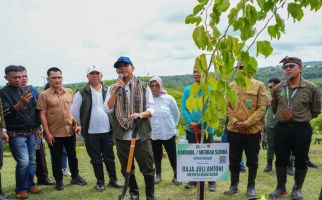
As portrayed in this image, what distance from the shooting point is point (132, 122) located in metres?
5.07

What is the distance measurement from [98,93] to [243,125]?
8.38 ft

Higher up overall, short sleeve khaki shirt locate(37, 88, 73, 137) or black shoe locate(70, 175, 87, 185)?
short sleeve khaki shirt locate(37, 88, 73, 137)

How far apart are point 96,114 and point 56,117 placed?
2.29 feet

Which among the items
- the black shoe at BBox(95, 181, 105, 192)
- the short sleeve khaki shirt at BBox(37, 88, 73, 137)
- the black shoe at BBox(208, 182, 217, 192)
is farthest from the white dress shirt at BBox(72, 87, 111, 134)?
the black shoe at BBox(208, 182, 217, 192)

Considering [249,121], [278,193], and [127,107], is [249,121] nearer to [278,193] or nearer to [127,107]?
[278,193]

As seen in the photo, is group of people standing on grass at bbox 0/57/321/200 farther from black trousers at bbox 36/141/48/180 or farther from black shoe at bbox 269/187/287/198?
black trousers at bbox 36/141/48/180

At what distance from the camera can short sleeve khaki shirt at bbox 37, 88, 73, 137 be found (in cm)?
623

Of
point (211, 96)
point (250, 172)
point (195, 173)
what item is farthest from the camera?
point (250, 172)

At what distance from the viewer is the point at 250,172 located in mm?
5973

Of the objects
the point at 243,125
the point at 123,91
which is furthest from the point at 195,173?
the point at 243,125

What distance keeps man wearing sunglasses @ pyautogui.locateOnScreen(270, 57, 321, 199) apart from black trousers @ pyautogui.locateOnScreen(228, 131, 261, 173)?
37 cm

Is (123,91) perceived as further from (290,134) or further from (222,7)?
(222,7)

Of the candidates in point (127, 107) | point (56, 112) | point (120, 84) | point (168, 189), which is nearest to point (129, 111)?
point (127, 107)

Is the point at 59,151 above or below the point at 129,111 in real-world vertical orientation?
below
